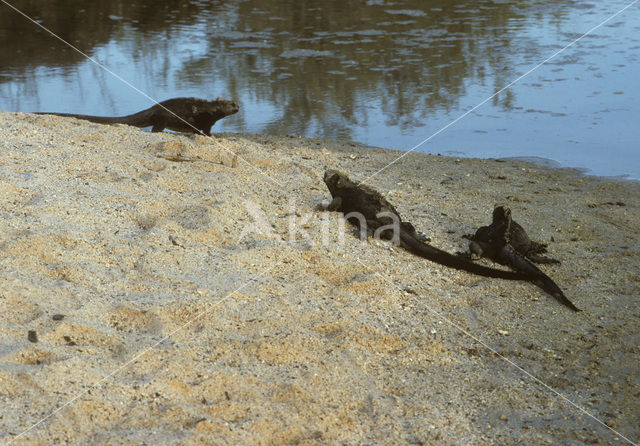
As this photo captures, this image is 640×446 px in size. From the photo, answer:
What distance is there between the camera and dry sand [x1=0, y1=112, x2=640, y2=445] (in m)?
2.82

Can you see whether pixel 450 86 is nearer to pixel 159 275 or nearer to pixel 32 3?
pixel 159 275

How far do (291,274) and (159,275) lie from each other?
73 centimetres

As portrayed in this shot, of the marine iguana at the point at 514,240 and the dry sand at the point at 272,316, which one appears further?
the marine iguana at the point at 514,240

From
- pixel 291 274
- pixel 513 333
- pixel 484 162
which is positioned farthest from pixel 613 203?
pixel 291 274

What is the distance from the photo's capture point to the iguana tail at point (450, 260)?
14.9 feet

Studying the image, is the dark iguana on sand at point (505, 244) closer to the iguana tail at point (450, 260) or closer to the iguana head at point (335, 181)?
the iguana tail at point (450, 260)

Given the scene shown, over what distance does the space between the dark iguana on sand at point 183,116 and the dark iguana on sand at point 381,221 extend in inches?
87.1

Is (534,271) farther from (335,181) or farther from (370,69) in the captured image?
(370,69)

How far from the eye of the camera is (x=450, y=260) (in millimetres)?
4656

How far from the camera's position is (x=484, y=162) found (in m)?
7.06

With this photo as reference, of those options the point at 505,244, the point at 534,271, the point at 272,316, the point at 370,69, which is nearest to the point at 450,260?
the point at 505,244

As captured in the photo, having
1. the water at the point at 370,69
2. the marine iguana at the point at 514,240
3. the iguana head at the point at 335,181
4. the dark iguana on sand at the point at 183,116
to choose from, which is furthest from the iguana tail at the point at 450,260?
the dark iguana on sand at the point at 183,116

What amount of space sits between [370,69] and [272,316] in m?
7.04

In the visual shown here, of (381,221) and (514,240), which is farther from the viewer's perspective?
(381,221)
